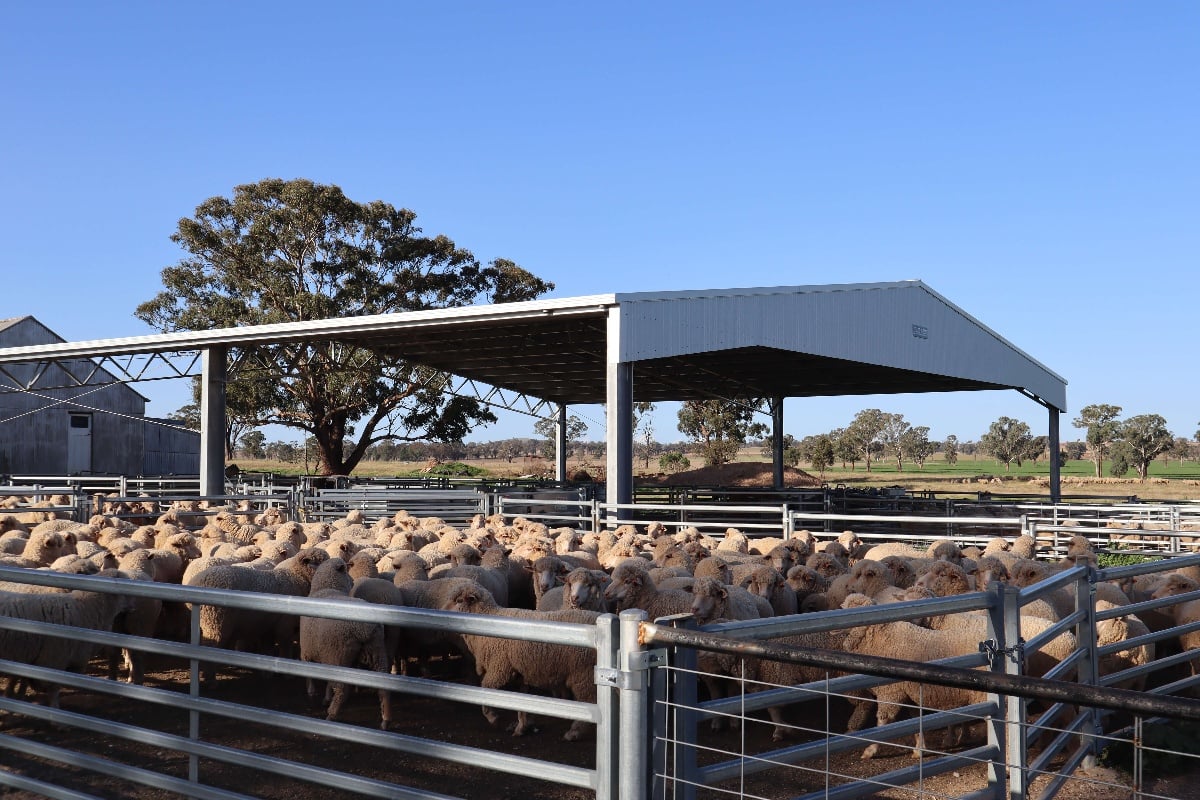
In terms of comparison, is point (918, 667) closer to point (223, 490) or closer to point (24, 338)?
point (223, 490)

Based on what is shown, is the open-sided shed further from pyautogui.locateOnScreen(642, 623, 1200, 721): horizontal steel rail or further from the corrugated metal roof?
pyautogui.locateOnScreen(642, 623, 1200, 721): horizontal steel rail

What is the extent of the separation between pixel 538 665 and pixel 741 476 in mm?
44188

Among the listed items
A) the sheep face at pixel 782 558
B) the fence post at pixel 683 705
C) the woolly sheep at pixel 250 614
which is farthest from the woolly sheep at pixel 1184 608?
the woolly sheep at pixel 250 614

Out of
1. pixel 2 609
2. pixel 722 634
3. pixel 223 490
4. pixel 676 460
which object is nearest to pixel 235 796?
pixel 722 634

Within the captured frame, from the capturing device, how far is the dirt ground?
5.73 m

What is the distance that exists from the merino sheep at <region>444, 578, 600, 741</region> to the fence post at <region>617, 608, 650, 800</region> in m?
3.72

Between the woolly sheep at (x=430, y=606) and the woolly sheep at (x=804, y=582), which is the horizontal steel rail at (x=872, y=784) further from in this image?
the woolly sheep at (x=804, y=582)

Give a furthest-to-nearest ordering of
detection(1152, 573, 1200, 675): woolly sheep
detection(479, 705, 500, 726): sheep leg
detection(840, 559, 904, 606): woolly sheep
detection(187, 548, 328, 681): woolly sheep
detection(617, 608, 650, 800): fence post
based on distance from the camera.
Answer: detection(840, 559, 904, 606): woolly sheep, detection(187, 548, 328, 681): woolly sheep, detection(1152, 573, 1200, 675): woolly sheep, detection(479, 705, 500, 726): sheep leg, detection(617, 608, 650, 800): fence post

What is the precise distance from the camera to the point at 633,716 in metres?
2.88

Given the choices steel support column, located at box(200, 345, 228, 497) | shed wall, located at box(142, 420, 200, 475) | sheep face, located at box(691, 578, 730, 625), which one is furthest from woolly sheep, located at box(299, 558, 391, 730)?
shed wall, located at box(142, 420, 200, 475)

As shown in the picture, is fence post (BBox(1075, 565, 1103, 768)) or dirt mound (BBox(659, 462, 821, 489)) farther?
dirt mound (BBox(659, 462, 821, 489))

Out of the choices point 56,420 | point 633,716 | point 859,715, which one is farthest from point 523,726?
point 56,420

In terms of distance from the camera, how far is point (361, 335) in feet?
75.9

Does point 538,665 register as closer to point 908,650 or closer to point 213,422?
point 908,650
